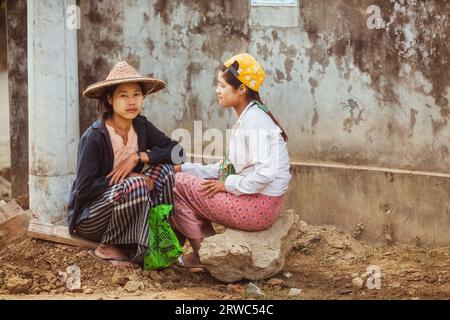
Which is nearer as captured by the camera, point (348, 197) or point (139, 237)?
point (139, 237)

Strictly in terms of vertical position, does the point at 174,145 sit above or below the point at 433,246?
above

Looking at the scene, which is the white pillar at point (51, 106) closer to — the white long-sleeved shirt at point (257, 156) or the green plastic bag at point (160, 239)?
the green plastic bag at point (160, 239)

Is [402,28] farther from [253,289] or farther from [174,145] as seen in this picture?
[253,289]

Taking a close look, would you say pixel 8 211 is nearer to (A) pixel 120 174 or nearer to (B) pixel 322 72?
(A) pixel 120 174

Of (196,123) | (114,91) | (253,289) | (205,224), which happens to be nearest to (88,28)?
(196,123)

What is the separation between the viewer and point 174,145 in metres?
6.01

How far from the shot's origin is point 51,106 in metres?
6.98

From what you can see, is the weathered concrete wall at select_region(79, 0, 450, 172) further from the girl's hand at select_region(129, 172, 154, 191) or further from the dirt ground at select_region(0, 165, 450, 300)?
the girl's hand at select_region(129, 172, 154, 191)

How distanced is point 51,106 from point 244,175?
211 cm

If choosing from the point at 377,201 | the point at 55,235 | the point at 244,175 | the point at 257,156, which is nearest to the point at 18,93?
the point at 55,235

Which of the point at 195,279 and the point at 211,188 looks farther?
the point at 195,279

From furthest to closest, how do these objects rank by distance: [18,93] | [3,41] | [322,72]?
[3,41]
[18,93]
[322,72]

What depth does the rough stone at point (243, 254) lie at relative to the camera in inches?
220

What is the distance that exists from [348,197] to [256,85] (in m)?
1.74
